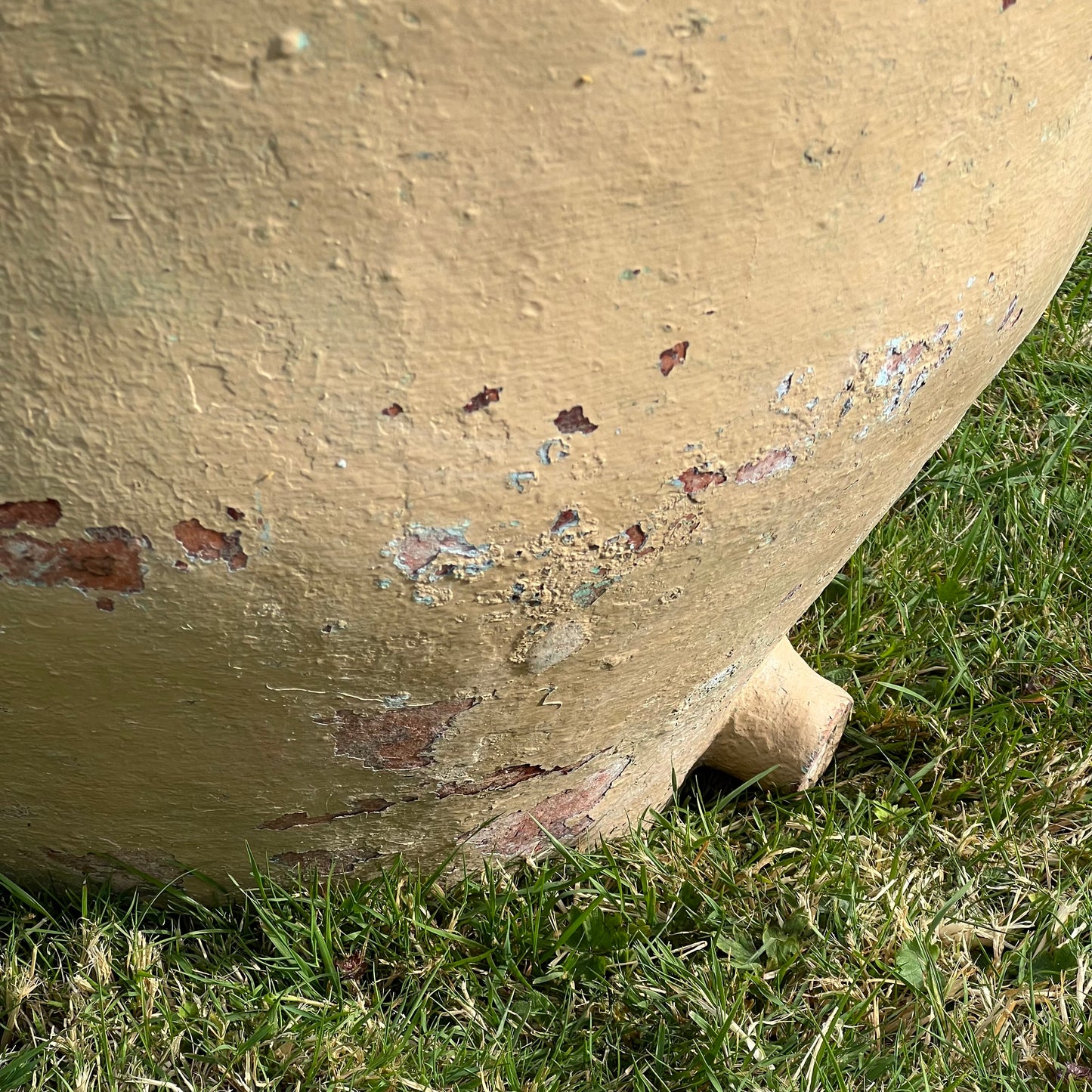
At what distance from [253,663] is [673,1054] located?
76 centimetres

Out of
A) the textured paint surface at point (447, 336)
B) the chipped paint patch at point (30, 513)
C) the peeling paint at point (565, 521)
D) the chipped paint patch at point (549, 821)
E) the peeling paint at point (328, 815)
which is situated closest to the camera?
the textured paint surface at point (447, 336)

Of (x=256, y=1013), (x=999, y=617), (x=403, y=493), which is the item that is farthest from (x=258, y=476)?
(x=999, y=617)

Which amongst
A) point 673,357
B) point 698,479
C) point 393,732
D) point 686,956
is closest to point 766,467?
point 698,479

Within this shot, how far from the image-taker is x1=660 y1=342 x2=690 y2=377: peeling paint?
0.97m

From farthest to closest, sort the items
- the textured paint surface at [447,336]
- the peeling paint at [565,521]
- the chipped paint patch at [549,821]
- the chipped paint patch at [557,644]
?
1. the chipped paint patch at [549,821]
2. the chipped paint patch at [557,644]
3. the peeling paint at [565,521]
4. the textured paint surface at [447,336]

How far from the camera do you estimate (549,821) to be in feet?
5.15

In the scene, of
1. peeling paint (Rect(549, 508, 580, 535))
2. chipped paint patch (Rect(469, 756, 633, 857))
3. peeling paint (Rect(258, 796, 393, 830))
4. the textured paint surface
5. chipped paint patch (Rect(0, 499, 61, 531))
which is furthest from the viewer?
chipped paint patch (Rect(469, 756, 633, 857))

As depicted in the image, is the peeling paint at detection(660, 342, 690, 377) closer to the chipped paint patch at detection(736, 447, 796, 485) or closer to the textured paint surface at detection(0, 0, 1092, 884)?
the textured paint surface at detection(0, 0, 1092, 884)

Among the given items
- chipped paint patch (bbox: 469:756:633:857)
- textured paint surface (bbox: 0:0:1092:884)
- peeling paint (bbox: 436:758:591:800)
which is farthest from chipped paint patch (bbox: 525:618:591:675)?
chipped paint patch (bbox: 469:756:633:857)

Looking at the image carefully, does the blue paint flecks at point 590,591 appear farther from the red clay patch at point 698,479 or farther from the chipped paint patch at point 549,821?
the chipped paint patch at point 549,821

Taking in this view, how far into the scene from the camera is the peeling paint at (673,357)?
97 centimetres

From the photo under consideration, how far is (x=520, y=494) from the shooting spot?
1.01 m

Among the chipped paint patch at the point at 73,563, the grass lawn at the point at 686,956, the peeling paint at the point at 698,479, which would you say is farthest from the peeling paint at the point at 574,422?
the grass lawn at the point at 686,956

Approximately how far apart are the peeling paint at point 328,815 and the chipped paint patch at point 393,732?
3.5 inches
